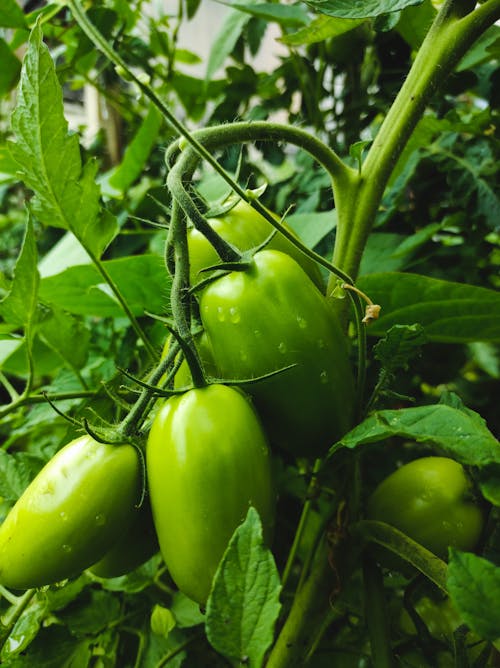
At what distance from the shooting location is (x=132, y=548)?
41cm

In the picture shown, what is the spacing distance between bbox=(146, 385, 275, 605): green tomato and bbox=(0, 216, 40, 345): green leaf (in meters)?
0.19

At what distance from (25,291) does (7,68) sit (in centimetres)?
52

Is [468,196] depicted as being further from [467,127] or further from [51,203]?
[51,203]

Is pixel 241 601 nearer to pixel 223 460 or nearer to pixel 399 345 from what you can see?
pixel 223 460

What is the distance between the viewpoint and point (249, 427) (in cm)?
36

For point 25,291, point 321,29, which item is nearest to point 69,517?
point 25,291

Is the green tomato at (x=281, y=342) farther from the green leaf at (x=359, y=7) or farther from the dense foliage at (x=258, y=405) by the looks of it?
the green leaf at (x=359, y=7)

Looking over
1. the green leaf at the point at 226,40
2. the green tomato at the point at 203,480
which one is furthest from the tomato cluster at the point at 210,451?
the green leaf at the point at 226,40

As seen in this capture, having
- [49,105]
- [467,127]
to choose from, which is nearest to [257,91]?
[467,127]

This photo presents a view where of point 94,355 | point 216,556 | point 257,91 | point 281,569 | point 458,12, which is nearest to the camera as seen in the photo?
point 216,556

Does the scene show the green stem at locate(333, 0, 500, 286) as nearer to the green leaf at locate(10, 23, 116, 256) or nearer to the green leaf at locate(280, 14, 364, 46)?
the green leaf at locate(280, 14, 364, 46)

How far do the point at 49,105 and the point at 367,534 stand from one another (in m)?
0.37

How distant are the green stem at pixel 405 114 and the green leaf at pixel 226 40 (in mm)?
464

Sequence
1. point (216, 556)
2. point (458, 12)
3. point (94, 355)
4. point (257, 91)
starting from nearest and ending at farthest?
1. point (216, 556)
2. point (458, 12)
3. point (94, 355)
4. point (257, 91)
